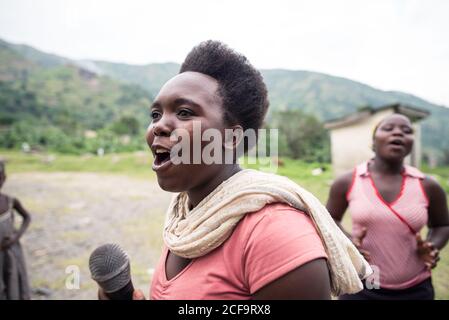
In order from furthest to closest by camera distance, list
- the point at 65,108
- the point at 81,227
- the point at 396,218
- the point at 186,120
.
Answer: the point at 65,108
the point at 81,227
the point at 396,218
the point at 186,120

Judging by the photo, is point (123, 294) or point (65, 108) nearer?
point (123, 294)

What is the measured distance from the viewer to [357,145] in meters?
11.2

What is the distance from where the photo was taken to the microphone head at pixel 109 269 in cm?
133

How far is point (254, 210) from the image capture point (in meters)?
1.05

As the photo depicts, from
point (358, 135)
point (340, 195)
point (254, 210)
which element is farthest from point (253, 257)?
point (358, 135)

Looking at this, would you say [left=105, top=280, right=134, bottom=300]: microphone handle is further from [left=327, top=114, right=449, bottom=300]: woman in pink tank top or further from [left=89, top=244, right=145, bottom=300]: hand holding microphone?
[left=327, top=114, right=449, bottom=300]: woman in pink tank top

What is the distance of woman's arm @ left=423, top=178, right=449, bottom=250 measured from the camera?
Result: 2303 millimetres

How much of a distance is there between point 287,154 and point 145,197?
913cm

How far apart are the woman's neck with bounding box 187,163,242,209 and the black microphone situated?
0.41 metres

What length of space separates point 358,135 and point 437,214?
30.7 feet

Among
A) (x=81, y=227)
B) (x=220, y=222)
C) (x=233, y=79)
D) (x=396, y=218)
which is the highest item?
(x=233, y=79)

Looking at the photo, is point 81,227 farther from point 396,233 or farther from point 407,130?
point 407,130
